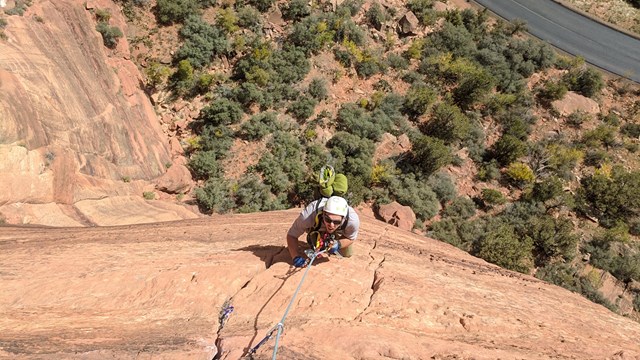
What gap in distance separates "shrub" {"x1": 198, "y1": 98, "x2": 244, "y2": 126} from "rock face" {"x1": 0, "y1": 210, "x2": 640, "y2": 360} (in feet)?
40.6

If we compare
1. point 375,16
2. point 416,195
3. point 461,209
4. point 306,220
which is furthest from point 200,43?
point 306,220

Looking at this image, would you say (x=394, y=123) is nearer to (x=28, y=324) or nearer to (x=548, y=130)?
(x=548, y=130)

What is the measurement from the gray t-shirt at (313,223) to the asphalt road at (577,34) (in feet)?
89.7

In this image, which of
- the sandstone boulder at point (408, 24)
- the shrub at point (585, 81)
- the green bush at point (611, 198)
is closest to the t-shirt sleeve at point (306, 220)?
the green bush at point (611, 198)

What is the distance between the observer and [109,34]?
1952 cm

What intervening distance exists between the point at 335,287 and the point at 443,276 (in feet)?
8.40

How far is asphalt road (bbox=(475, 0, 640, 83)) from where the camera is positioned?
26984mm

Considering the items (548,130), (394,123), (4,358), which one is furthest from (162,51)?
(548,130)

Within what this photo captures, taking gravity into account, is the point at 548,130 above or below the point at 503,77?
below

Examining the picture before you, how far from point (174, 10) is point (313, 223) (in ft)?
65.8

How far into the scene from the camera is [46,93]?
1358 cm

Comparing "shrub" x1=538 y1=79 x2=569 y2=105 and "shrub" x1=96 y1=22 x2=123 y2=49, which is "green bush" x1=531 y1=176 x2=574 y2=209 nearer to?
"shrub" x1=538 y1=79 x2=569 y2=105

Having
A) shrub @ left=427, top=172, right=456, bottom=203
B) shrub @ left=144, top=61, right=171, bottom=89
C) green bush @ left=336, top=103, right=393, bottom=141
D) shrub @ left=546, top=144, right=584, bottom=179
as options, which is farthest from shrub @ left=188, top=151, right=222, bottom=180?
shrub @ left=546, top=144, right=584, bottom=179

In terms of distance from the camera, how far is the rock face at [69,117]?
38.7ft
